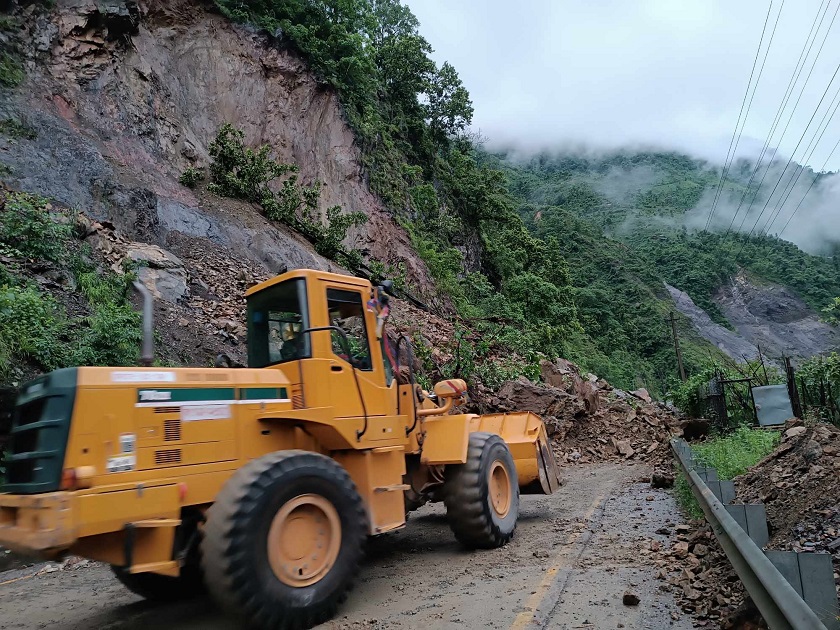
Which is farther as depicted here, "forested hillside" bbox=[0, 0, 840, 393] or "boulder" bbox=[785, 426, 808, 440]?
"forested hillside" bbox=[0, 0, 840, 393]

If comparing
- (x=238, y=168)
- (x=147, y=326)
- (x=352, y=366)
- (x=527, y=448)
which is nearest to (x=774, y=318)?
(x=238, y=168)

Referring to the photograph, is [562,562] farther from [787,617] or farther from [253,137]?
[253,137]

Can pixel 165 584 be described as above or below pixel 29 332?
below

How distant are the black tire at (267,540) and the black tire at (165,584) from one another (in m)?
1.25

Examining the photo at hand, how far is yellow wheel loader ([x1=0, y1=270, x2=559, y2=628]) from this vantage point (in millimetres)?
3943

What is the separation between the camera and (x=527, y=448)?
26.6ft

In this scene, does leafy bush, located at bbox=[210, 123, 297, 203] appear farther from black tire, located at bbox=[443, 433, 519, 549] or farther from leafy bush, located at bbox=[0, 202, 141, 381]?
black tire, located at bbox=[443, 433, 519, 549]

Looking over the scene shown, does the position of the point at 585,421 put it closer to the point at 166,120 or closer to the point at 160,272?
the point at 160,272

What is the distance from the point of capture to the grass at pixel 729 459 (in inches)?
307

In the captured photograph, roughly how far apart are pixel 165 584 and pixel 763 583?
4.67 meters

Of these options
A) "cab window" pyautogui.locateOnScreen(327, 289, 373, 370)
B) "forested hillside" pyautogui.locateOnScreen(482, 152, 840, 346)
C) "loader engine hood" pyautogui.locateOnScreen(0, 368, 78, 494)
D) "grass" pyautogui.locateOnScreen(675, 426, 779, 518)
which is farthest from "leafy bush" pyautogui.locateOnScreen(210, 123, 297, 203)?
"forested hillside" pyautogui.locateOnScreen(482, 152, 840, 346)

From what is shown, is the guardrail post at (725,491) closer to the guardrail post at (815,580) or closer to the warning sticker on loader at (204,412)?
the guardrail post at (815,580)

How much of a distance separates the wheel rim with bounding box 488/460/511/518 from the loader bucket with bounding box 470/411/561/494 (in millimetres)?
683

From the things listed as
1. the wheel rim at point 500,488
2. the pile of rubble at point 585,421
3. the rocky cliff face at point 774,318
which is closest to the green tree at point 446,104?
the pile of rubble at point 585,421
